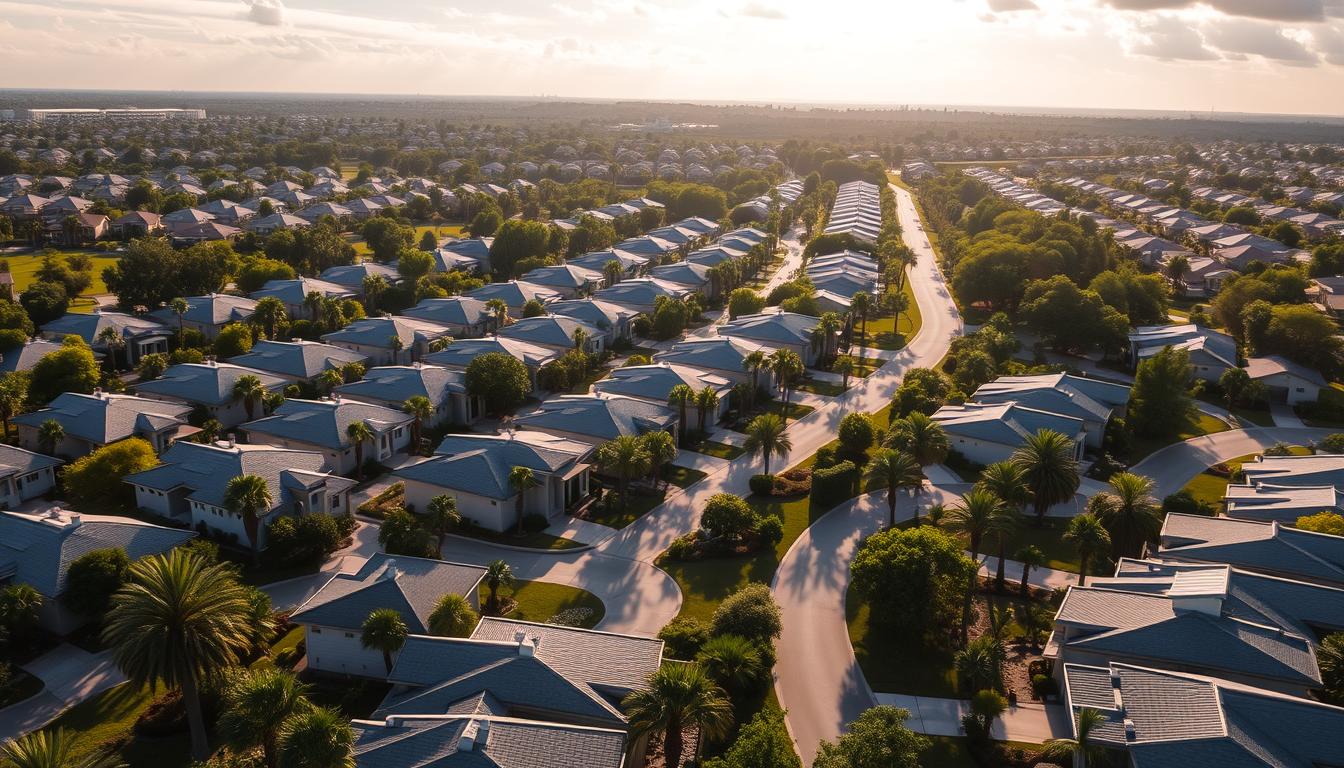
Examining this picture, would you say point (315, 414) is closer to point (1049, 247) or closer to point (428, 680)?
point (428, 680)

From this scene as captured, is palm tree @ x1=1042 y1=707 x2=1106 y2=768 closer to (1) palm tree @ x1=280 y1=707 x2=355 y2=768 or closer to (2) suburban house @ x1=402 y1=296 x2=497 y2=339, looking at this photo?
(1) palm tree @ x1=280 y1=707 x2=355 y2=768

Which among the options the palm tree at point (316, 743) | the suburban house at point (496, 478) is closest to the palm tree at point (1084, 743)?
the palm tree at point (316, 743)

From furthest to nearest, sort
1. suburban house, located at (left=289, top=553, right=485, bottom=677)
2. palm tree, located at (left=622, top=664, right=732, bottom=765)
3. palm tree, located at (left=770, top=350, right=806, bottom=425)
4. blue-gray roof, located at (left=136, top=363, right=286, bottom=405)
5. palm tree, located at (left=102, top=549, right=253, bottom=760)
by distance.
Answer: palm tree, located at (left=770, top=350, right=806, bottom=425) → blue-gray roof, located at (left=136, top=363, right=286, bottom=405) → suburban house, located at (left=289, top=553, right=485, bottom=677) → palm tree, located at (left=102, top=549, right=253, bottom=760) → palm tree, located at (left=622, top=664, right=732, bottom=765)

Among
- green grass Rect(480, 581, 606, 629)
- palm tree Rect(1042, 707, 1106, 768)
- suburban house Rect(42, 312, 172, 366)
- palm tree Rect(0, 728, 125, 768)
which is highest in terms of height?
suburban house Rect(42, 312, 172, 366)

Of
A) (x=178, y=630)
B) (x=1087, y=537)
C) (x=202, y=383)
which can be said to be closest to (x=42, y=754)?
(x=178, y=630)

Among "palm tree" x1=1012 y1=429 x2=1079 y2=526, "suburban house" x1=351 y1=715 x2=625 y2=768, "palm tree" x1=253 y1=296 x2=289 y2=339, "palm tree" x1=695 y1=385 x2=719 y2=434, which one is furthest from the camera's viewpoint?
"palm tree" x1=253 y1=296 x2=289 y2=339

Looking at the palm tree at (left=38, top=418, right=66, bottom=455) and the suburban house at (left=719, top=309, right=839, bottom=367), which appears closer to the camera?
the palm tree at (left=38, top=418, right=66, bottom=455)

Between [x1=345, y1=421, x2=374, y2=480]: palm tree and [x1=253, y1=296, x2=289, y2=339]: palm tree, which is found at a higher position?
[x1=253, y1=296, x2=289, y2=339]: palm tree

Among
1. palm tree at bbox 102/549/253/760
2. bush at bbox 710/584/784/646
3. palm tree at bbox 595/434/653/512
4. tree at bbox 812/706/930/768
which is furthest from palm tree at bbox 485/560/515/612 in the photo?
tree at bbox 812/706/930/768
